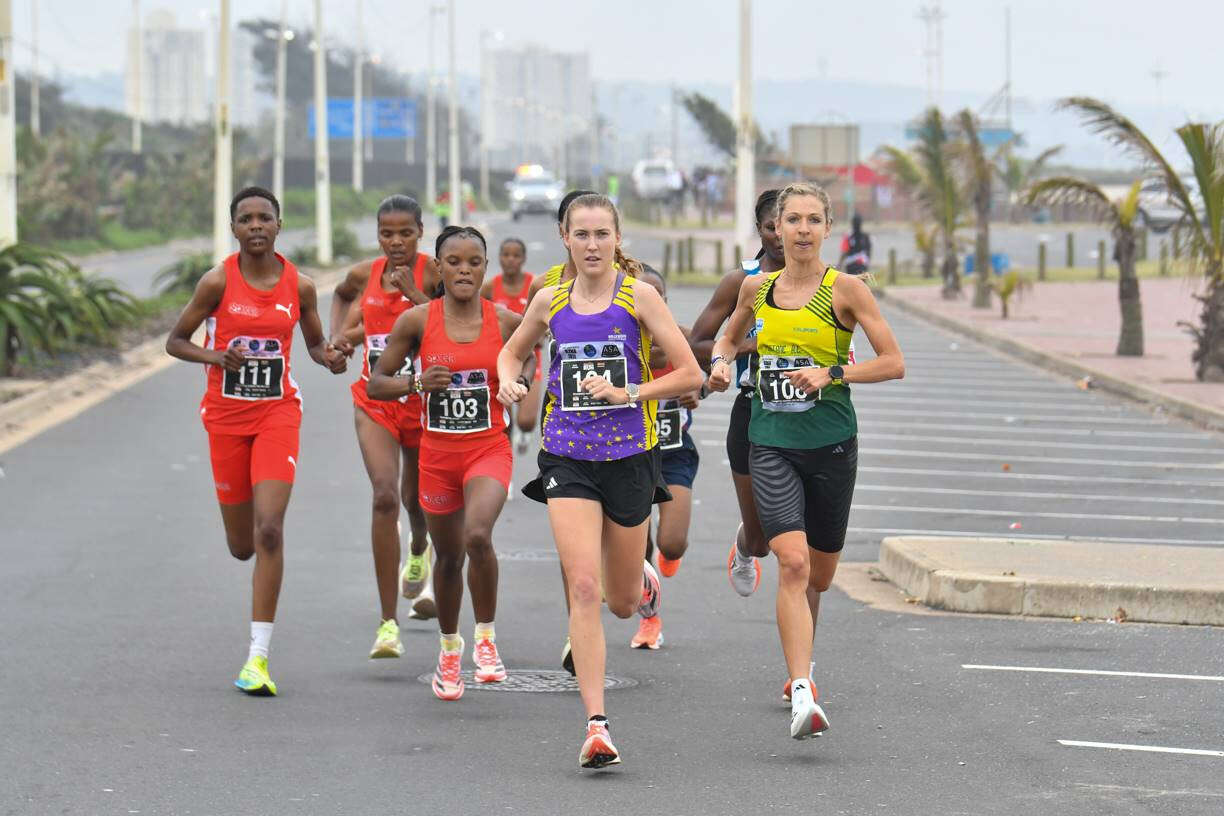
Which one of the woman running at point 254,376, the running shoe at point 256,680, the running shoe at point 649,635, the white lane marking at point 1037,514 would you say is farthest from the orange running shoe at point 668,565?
the white lane marking at point 1037,514

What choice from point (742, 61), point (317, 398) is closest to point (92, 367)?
point (317, 398)

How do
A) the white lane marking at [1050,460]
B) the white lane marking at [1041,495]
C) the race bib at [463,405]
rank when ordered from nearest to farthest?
the race bib at [463,405] < the white lane marking at [1041,495] < the white lane marking at [1050,460]

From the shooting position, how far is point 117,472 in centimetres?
1622

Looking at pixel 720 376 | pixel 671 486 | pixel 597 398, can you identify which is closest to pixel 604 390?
pixel 597 398

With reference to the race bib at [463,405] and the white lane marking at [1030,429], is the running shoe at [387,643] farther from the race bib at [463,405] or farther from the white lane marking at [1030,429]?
the white lane marking at [1030,429]

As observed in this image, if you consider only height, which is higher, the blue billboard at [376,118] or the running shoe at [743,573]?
the blue billboard at [376,118]

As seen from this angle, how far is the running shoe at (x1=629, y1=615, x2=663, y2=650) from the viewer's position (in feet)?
31.2

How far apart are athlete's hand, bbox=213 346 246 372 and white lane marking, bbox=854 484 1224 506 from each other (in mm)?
7878

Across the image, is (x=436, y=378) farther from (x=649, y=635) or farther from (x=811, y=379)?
(x=649, y=635)

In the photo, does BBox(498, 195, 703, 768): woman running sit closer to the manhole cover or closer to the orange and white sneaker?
the orange and white sneaker

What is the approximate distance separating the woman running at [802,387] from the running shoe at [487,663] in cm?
145

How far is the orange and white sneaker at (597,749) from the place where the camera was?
677cm

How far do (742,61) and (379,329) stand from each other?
40142mm

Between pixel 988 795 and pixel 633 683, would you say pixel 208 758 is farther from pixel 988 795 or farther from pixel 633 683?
pixel 988 795
